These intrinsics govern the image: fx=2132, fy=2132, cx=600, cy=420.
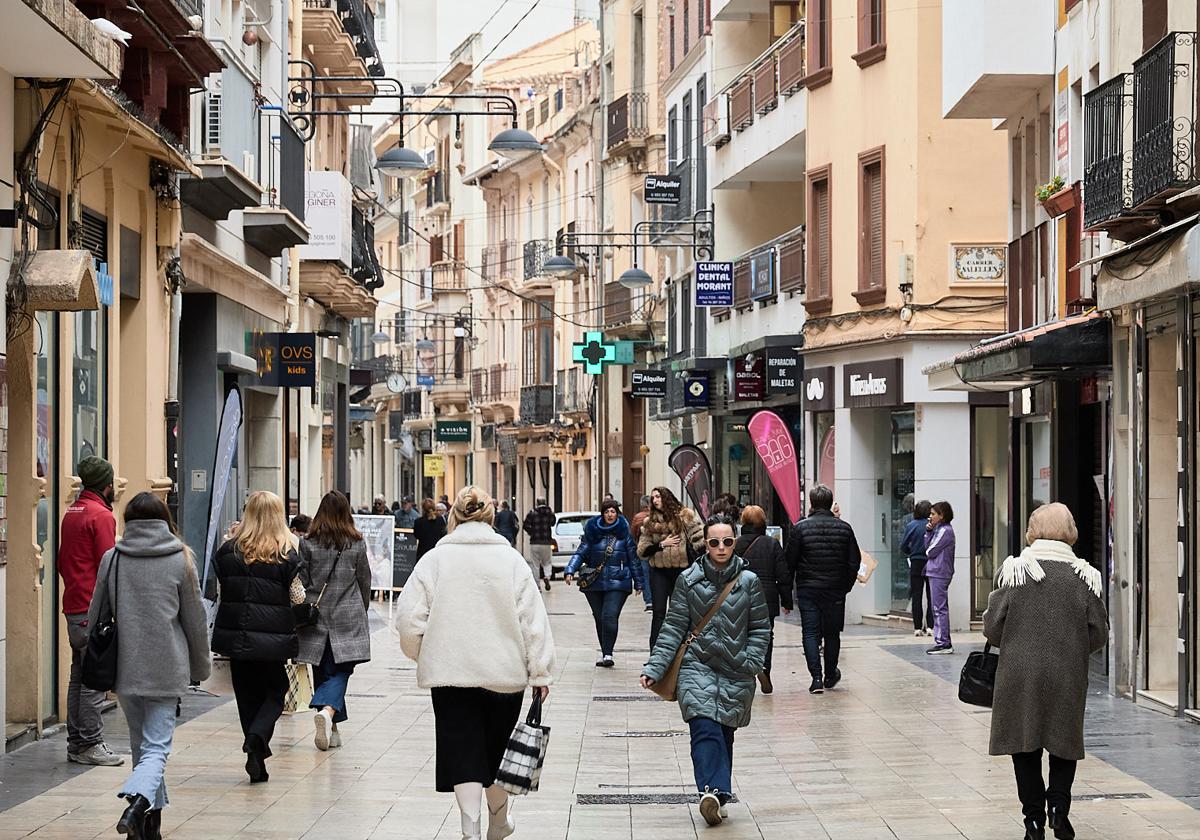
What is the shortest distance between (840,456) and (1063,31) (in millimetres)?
10282

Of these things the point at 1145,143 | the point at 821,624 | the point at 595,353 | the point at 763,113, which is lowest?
the point at 821,624

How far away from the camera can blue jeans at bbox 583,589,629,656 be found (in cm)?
2191

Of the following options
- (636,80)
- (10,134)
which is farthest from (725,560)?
(636,80)

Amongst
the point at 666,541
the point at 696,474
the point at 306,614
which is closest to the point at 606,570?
the point at 666,541

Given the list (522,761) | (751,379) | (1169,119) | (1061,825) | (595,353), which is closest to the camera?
(522,761)

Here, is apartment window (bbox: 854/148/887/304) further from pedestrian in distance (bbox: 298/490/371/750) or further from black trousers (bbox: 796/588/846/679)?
pedestrian in distance (bbox: 298/490/371/750)

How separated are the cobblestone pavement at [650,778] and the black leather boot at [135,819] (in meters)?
0.64

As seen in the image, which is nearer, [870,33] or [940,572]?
[940,572]

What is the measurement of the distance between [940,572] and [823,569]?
4.39 metres

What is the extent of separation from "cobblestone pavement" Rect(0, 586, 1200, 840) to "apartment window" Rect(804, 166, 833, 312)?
1191 centimetres

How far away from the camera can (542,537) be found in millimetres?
40375

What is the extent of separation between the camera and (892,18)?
2802 centimetres

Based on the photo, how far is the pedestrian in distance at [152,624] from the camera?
1070 cm

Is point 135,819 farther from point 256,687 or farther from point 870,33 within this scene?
point 870,33
